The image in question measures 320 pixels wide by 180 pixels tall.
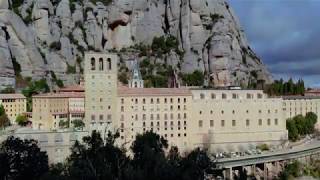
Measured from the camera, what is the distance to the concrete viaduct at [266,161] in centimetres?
6662

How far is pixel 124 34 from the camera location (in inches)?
5167

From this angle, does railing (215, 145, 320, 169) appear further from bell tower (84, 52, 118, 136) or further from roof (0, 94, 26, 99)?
roof (0, 94, 26, 99)

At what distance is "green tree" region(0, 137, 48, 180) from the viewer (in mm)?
40375

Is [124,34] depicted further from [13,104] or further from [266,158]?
[266,158]

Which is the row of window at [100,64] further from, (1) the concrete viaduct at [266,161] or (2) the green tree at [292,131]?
(2) the green tree at [292,131]

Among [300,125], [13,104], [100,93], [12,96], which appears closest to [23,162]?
[100,93]

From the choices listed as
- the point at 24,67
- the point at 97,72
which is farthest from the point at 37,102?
the point at 24,67

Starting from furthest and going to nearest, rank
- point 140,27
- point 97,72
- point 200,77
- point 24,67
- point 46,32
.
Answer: point 140,27
point 200,77
point 46,32
point 24,67
point 97,72

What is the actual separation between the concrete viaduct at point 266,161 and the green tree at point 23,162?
27.2 metres

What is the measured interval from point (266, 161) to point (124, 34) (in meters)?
68.8

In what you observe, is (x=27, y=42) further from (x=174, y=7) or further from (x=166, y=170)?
(x=166, y=170)

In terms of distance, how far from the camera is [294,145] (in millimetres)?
81875

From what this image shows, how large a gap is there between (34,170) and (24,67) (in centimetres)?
6877

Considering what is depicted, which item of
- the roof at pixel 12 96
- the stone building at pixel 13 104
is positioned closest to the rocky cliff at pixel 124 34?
the roof at pixel 12 96
